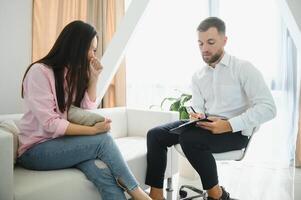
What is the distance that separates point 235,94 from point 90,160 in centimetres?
95

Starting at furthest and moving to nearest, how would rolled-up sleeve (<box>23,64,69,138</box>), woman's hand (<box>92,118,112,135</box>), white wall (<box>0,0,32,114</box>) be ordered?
1. white wall (<box>0,0,32,114</box>)
2. woman's hand (<box>92,118,112,135</box>)
3. rolled-up sleeve (<box>23,64,69,138</box>)

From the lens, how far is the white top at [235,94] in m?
1.70

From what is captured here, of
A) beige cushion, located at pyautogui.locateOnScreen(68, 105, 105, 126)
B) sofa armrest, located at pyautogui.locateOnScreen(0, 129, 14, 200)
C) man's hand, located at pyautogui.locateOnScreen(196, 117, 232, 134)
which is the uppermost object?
beige cushion, located at pyautogui.locateOnScreen(68, 105, 105, 126)

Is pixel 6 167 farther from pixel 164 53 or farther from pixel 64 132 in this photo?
pixel 164 53

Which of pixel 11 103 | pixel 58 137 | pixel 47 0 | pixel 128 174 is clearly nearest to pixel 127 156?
pixel 128 174

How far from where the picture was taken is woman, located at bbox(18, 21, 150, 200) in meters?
1.43

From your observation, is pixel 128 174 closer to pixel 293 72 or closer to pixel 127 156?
pixel 127 156

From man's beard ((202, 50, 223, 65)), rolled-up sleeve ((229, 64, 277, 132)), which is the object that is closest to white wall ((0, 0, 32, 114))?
man's beard ((202, 50, 223, 65))

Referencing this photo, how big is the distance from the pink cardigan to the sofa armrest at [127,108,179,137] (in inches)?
37.6

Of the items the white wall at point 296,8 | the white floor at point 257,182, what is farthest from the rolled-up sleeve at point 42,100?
the white wall at point 296,8

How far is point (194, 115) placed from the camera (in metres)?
1.90

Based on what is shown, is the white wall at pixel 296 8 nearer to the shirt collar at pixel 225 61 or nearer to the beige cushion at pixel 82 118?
the shirt collar at pixel 225 61

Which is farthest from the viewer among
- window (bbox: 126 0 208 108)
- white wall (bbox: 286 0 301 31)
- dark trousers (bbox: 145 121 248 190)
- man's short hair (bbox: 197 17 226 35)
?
window (bbox: 126 0 208 108)

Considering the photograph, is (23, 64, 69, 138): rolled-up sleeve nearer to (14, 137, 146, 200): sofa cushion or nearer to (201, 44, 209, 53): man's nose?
(14, 137, 146, 200): sofa cushion
